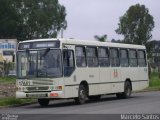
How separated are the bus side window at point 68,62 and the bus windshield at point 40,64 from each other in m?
0.34

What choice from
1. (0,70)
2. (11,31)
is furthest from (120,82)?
(11,31)

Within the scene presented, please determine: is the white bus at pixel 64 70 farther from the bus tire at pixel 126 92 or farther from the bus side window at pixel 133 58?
the bus side window at pixel 133 58

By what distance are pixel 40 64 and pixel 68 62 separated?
121cm

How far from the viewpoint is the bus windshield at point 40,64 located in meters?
25.3

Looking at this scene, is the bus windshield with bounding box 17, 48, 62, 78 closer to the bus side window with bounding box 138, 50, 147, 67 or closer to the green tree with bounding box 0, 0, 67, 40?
the bus side window with bounding box 138, 50, 147, 67

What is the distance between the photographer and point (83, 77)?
1062 inches

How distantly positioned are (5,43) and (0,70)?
57.2 feet

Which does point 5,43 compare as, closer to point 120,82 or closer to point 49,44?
point 120,82

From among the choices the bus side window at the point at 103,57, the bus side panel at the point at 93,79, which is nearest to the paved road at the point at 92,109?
the bus side panel at the point at 93,79

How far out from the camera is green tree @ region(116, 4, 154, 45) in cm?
10481

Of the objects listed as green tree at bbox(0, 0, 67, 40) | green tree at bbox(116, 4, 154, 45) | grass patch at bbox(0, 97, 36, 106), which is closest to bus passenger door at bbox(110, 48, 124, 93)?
grass patch at bbox(0, 97, 36, 106)

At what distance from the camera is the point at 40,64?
83.9 ft

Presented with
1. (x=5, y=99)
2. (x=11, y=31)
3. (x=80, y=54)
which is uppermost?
(x=11, y=31)

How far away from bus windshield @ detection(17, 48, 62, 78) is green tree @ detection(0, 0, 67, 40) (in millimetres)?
78835
